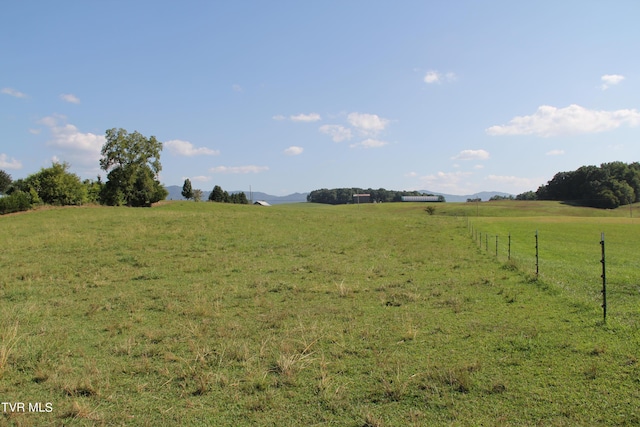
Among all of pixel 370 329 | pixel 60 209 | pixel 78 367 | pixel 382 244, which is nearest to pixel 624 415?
pixel 370 329

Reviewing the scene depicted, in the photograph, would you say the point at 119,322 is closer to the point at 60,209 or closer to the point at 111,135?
A: the point at 60,209

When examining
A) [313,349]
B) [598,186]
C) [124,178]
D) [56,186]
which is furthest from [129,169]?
[598,186]

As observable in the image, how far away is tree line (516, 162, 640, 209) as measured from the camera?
108m

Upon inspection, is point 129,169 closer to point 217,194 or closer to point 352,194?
point 217,194

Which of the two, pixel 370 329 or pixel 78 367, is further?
pixel 370 329

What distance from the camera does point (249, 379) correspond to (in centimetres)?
516

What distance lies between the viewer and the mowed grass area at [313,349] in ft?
14.6

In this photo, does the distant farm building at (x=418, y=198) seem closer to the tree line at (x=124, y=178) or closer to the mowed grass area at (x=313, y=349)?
the tree line at (x=124, y=178)

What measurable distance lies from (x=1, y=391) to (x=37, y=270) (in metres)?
11.4

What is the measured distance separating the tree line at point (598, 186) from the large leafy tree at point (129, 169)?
115827 millimetres

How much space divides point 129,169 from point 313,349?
230 ft

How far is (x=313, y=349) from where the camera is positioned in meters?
6.43

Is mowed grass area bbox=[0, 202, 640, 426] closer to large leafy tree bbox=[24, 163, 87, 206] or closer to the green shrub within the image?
the green shrub

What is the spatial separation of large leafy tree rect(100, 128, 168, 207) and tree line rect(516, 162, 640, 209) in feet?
380
